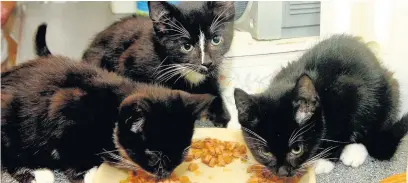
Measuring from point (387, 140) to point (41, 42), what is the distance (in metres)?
0.83

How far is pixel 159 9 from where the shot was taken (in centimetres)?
90

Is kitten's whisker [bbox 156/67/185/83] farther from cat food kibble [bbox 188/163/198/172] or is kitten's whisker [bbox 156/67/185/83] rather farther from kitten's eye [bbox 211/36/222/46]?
cat food kibble [bbox 188/163/198/172]

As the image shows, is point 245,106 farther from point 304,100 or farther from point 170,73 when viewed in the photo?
point 170,73

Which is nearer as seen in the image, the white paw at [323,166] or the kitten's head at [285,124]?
the kitten's head at [285,124]

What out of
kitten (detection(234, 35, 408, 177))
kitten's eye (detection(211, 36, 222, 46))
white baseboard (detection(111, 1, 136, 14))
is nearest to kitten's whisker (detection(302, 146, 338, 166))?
kitten (detection(234, 35, 408, 177))

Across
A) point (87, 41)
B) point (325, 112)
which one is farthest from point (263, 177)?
point (87, 41)

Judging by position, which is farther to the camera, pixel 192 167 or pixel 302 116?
pixel 192 167

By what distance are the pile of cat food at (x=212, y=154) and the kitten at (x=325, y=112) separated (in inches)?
3.0

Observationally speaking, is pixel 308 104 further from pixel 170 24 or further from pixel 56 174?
pixel 56 174

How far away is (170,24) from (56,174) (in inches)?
16.4

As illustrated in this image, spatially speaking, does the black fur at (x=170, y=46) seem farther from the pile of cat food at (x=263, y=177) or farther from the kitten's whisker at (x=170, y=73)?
the pile of cat food at (x=263, y=177)

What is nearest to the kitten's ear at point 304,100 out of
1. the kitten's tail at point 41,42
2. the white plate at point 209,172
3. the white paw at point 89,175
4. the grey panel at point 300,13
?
the white plate at point 209,172

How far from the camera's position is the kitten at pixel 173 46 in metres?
0.93

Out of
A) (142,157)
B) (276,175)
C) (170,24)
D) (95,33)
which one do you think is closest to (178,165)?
(142,157)
